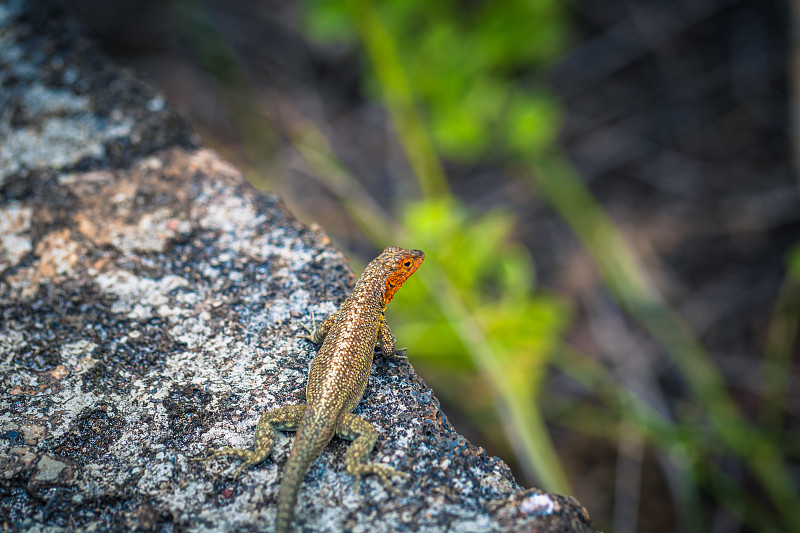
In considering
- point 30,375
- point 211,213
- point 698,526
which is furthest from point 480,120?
point 30,375

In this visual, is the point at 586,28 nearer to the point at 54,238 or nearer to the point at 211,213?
the point at 211,213

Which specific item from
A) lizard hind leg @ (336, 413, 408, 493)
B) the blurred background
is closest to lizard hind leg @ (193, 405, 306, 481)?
lizard hind leg @ (336, 413, 408, 493)

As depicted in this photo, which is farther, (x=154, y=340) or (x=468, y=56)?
(x=468, y=56)

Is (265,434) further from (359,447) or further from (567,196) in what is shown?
(567,196)

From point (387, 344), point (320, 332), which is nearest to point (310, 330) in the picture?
point (320, 332)

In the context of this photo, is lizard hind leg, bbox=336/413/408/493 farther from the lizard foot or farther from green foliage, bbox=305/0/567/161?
green foliage, bbox=305/0/567/161

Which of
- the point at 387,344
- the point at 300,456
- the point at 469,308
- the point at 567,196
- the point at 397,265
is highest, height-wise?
the point at 567,196
